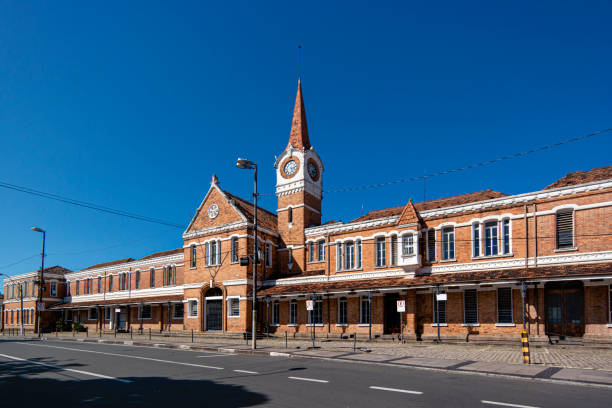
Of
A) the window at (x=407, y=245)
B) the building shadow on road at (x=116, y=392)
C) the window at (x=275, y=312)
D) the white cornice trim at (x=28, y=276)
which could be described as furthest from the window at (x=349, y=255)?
the white cornice trim at (x=28, y=276)

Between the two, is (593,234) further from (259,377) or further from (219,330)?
(219,330)

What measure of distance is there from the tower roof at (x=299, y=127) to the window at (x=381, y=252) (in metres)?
11.6

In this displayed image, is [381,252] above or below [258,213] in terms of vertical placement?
below

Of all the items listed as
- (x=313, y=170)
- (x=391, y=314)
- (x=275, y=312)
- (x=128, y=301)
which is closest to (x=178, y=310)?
(x=128, y=301)

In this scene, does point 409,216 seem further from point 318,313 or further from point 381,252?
point 318,313

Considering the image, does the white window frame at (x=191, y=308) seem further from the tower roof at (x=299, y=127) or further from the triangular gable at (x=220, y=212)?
the tower roof at (x=299, y=127)

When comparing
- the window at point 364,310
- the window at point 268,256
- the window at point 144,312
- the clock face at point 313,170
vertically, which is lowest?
the window at point 144,312

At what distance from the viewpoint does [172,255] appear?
45219 millimetres

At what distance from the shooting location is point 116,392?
11.7m

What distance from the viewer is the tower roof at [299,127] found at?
130 ft

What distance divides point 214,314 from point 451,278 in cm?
1963

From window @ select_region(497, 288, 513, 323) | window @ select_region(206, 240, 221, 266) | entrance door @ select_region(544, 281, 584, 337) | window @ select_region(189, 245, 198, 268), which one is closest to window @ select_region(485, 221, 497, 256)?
window @ select_region(497, 288, 513, 323)

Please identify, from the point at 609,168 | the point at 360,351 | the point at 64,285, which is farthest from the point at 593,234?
the point at 64,285

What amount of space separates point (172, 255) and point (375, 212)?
20.7 meters
